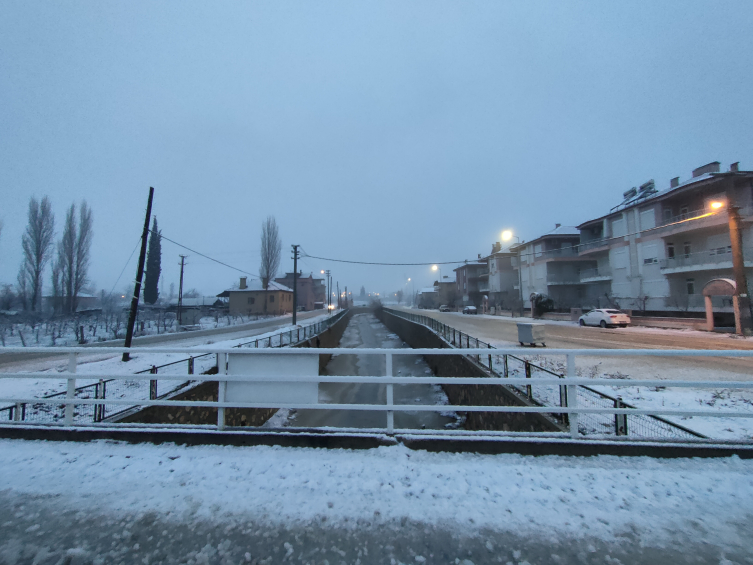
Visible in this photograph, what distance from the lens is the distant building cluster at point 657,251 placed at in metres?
25.2

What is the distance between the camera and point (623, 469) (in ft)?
10.9

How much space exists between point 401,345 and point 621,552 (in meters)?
32.4

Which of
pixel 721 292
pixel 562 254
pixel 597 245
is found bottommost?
pixel 721 292

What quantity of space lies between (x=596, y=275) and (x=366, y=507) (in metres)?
43.4

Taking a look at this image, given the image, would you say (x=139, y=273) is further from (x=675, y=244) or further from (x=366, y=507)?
(x=675, y=244)

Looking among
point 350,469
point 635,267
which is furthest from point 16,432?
point 635,267

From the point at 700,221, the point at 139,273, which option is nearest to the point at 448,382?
the point at 139,273

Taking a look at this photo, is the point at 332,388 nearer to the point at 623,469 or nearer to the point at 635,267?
the point at 623,469

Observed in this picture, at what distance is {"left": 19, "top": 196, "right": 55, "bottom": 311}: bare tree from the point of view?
41156 mm

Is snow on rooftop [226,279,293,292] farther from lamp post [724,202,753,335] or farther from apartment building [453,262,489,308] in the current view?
lamp post [724,202,753,335]

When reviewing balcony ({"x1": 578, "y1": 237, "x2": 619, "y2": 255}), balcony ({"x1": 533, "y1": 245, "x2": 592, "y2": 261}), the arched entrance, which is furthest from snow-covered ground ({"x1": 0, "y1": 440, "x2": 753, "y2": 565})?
balcony ({"x1": 533, "y1": 245, "x2": 592, "y2": 261})

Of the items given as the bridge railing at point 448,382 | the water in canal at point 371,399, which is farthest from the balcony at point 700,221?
the bridge railing at point 448,382

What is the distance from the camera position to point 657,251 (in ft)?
99.4

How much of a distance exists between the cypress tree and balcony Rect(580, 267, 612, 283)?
6263cm
